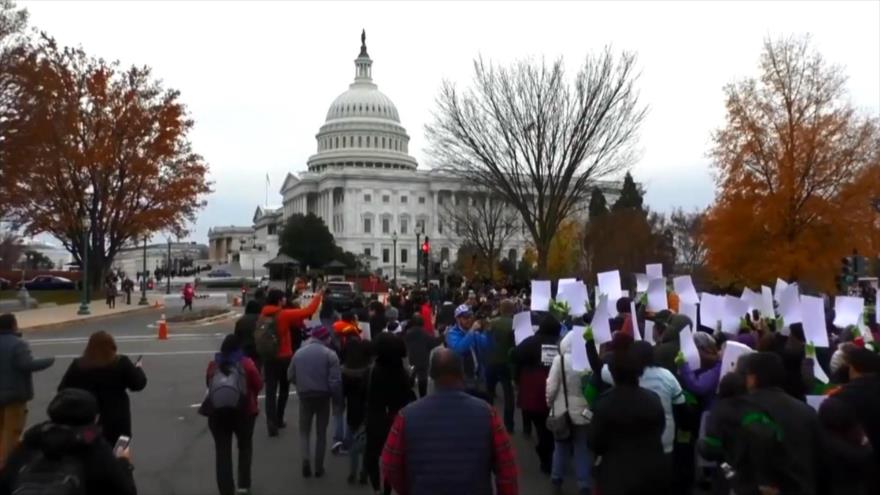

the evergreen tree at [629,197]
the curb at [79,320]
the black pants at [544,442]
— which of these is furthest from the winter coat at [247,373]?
the evergreen tree at [629,197]

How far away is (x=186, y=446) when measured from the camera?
12.6 metres

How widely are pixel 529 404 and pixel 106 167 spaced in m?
44.8

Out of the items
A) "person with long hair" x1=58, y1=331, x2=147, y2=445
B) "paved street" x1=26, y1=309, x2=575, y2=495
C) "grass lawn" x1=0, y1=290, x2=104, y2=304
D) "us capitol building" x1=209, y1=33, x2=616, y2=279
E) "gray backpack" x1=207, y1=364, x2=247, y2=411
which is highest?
"us capitol building" x1=209, y1=33, x2=616, y2=279

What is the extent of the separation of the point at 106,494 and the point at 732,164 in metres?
34.5

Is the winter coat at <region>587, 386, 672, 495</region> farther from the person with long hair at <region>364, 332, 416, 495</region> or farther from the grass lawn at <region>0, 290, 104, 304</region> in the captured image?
the grass lawn at <region>0, 290, 104, 304</region>

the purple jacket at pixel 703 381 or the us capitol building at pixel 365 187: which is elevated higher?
the us capitol building at pixel 365 187

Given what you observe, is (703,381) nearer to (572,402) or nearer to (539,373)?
(572,402)

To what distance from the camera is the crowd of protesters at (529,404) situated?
5.53m

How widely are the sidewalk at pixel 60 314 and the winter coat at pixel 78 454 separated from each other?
3235 cm

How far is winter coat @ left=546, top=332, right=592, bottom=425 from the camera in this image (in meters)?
9.34

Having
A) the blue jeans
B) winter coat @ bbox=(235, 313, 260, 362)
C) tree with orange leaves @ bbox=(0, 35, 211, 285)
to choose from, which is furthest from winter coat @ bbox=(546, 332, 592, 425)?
tree with orange leaves @ bbox=(0, 35, 211, 285)

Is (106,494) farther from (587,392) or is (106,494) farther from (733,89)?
(733,89)

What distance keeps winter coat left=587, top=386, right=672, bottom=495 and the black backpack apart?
270 cm

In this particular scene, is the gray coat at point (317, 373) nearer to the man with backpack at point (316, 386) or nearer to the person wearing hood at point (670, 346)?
the man with backpack at point (316, 386)
